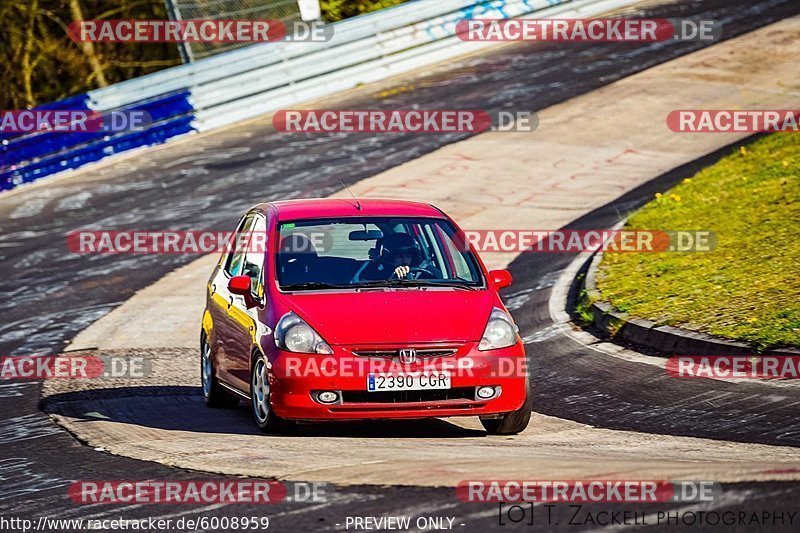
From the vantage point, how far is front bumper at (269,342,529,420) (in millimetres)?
7949

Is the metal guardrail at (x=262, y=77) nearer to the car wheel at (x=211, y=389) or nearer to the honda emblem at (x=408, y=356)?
the car wheel at (x=211, y=389)

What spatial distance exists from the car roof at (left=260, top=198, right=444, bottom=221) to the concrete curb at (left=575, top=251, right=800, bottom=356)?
8.23ft

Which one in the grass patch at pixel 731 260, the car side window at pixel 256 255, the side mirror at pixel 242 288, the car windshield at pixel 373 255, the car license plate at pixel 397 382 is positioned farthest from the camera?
the grass patch at pixel 731 260

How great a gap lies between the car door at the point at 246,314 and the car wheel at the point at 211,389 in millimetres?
502

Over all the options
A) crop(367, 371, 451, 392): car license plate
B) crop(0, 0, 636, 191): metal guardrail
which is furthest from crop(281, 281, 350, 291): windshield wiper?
crop(0, 0, 636, 191): metal guardrail

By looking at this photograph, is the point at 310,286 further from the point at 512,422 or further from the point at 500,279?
the point at 512,422

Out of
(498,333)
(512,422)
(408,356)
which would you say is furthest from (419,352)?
(512,422)

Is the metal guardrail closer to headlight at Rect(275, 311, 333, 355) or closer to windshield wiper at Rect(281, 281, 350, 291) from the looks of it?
windshield wiper at Rect(281, 281, 350, 291)

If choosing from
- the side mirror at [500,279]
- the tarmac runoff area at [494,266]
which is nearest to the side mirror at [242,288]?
the tarmac runoff area at [494,266]

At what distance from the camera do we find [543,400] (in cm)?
988

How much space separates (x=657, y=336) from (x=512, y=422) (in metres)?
3.16

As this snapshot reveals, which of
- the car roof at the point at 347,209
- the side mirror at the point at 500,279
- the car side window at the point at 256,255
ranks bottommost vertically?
the side mirror at the point at 500,279

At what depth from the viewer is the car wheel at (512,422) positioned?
27.5 ft

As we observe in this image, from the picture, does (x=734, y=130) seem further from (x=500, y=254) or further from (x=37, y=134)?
(x=37, y=134)
